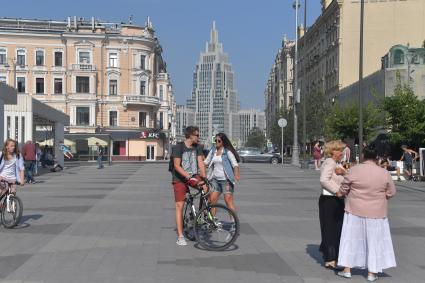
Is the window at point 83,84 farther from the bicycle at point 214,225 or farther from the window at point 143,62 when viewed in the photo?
the bicycle at point 214,225

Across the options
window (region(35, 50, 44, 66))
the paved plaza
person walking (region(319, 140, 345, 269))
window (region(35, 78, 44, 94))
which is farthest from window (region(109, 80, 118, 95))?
person walking (region(319, 140, 345, 269))

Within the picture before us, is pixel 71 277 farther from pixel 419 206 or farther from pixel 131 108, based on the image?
pixel 131 108

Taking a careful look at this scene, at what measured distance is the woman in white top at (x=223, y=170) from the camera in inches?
422

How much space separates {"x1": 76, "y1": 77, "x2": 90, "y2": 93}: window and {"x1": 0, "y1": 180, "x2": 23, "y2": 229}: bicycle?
59376 millimetres

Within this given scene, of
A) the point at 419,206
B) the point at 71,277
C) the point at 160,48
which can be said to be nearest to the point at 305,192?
the point at 419,206

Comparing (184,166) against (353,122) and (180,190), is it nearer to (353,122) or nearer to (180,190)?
(180,190)

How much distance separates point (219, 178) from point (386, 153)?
3.99 meters

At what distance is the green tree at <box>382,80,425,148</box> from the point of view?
28.7m

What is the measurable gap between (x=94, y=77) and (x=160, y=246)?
204 ft

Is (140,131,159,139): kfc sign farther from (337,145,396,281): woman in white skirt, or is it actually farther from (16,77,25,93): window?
(337,145,396,281): woman in white skirt

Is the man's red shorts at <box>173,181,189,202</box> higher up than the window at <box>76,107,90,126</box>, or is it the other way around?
the window at <box>76,107,90,126</box>

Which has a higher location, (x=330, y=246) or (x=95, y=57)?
(x=95, y=57)

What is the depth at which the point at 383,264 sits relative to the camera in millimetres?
6844

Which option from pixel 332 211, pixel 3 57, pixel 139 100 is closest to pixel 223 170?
pixel 332 211
